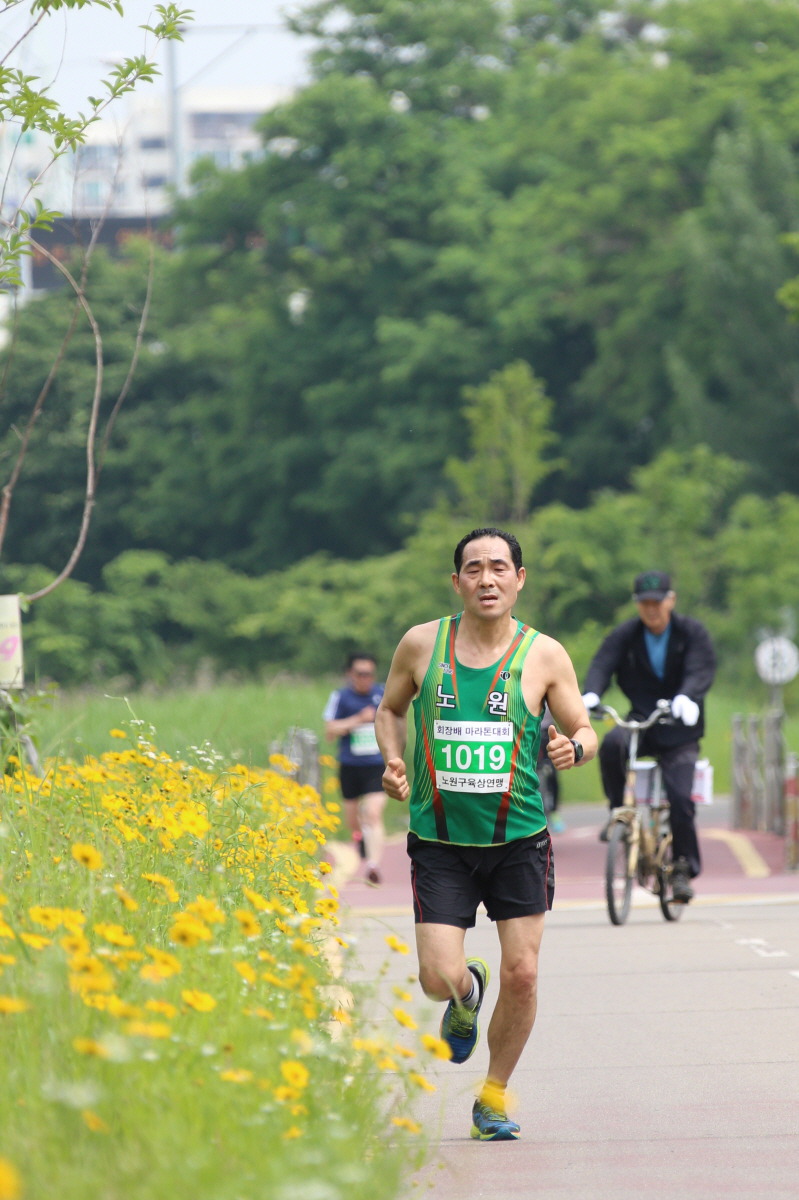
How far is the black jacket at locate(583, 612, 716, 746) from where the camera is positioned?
36.1 ft

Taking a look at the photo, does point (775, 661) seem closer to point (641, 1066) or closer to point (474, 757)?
point (641, 1066)

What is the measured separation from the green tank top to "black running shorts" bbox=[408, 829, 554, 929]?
42 millimetres

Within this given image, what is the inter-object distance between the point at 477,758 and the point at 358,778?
9.75 metres

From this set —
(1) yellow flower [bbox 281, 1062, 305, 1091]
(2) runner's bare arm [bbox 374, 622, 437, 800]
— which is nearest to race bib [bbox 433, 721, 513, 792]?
(2) runner's bare arm [bbox 374, 622, 437, 800]

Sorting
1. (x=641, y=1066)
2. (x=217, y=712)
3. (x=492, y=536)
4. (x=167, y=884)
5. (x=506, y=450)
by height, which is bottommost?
(x=641, y=1066)

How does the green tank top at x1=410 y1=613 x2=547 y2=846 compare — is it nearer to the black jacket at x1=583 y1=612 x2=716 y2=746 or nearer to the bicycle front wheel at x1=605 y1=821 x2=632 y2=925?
the black jacket at x1=583 y1=612 x2=716 y2=746

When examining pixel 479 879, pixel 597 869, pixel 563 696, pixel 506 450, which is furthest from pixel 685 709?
pixel 506 450

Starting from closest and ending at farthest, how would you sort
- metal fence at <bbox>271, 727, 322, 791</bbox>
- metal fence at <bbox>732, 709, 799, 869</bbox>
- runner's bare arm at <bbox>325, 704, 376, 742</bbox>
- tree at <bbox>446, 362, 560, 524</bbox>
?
runner's bare arm at <bbox>325, 704, 376, 742</bbox> < metal fence at <bbox>271, 727, 322, 791</bbox> < metal fence at <bbox>732, 709, 799, 869</bbox> < tree at <bbox>446, 362, 560, 524</bbox>

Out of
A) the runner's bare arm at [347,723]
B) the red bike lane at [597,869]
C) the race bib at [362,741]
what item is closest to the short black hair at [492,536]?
the red bike lane at [597,869]

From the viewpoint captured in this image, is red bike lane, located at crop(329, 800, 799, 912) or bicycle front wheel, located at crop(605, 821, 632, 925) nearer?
bicycle front wheel, located at crop(605, 821, 632, 925)

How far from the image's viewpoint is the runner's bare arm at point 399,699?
19.4ft

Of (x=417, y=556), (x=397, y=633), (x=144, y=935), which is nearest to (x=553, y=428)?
(x=397, y=633)

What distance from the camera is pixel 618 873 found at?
11.2 m

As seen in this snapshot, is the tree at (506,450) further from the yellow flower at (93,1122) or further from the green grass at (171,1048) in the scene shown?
the yellow flower at (93,1122)
